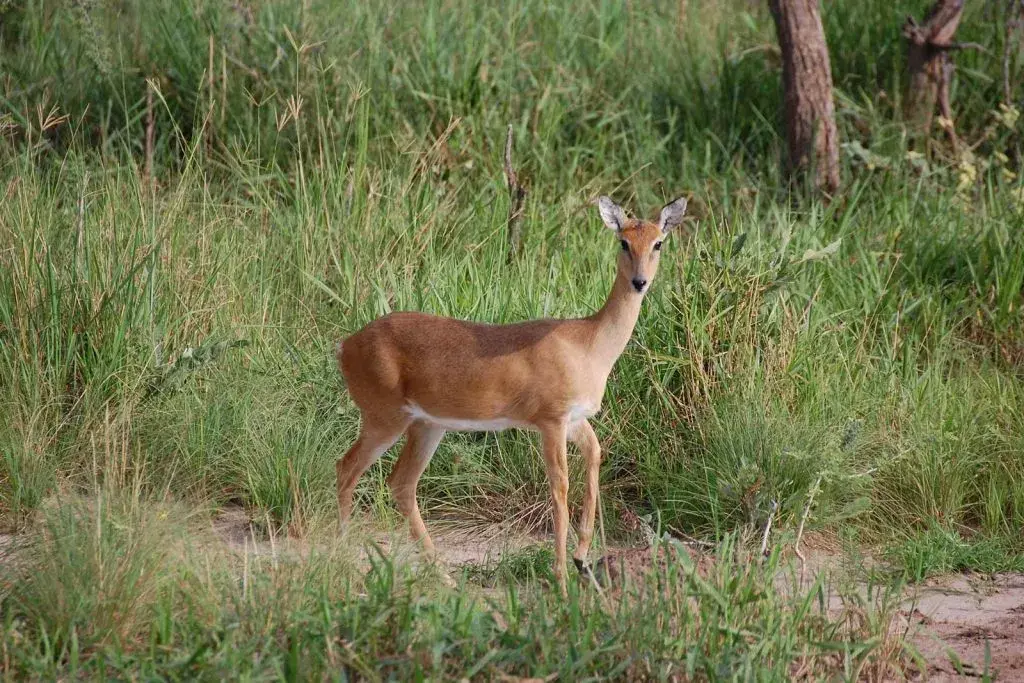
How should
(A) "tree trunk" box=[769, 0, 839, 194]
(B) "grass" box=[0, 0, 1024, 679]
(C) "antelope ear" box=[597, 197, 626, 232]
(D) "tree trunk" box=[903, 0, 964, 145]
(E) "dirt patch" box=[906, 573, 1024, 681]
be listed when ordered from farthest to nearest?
(D) "tree trunk" box=[903, 0, 964, 145], (A) "tree trunk" box=[769, 0, 839, 194], (C) "antelope ear" box=[597, 197, 626, 232], (E) "dirt patch" box=[906, 573, 1024, 681], (B) "grass" box=[0, 0, 1024, 679]

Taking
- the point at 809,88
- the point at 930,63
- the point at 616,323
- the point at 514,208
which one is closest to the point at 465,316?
the point at 514,208

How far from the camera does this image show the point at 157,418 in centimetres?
575

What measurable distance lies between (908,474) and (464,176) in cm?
334

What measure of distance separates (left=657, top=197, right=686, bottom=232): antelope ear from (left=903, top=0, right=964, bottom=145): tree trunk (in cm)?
422

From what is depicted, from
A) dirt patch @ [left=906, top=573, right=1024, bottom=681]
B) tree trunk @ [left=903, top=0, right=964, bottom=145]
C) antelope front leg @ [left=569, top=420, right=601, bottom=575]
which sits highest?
tree trunk @ [left=903, top=0, right=964, bottom=145]

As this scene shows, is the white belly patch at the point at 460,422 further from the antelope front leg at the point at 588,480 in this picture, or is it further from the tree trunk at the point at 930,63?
the tree trunk at the point at 930,63

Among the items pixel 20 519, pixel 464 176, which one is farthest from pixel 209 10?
pixel 20 519

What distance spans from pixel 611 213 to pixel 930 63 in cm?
457

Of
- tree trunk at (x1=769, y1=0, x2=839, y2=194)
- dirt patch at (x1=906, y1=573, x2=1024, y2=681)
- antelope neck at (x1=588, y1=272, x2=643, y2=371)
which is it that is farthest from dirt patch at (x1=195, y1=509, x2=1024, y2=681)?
tree trunk at (x1=769, y1=0, x2=839, y2=194)

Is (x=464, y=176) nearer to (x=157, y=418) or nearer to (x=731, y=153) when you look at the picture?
(x=731, y=153)

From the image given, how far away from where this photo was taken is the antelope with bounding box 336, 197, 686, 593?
481 centimetres

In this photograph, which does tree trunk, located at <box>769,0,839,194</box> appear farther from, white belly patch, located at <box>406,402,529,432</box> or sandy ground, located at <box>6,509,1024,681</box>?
white belly patch, located at <box>406,402,529,432</box>

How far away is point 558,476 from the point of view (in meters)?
4.91

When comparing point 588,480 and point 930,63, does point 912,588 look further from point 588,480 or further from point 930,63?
point 930,63
